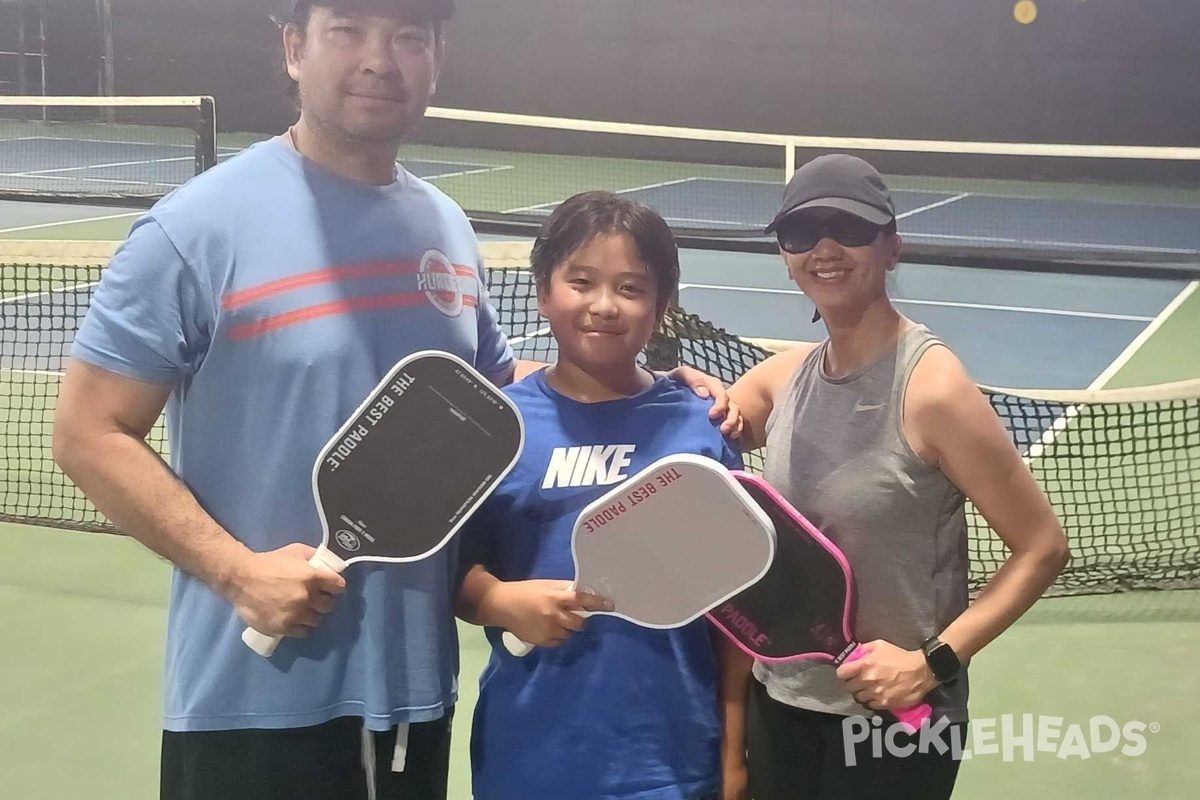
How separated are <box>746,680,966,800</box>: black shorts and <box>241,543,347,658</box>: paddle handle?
0.74m

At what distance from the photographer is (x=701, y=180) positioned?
15.1m

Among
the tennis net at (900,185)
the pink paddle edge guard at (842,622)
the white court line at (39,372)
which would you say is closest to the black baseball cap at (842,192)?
the pink paddle edge guard at (842,622)

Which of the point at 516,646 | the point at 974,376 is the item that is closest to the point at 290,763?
the point at 516,646

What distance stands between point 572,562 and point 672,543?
24cm

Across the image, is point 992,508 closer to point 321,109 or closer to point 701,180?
point 321,109

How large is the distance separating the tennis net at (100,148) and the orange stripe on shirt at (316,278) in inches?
240

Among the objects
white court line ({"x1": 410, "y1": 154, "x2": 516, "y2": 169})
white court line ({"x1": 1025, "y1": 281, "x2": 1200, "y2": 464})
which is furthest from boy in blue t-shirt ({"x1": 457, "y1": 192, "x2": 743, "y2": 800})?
white court line ({"x1": 410, "y1": 154, "x2": 516, "y2": 169})

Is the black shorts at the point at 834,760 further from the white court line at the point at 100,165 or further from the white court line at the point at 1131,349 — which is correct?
the white court line at the point at 100,165

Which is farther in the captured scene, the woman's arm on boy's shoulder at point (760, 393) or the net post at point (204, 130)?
the net post at point (204, 130)

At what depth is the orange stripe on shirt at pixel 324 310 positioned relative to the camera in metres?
1.83

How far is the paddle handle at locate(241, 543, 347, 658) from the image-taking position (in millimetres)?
1794

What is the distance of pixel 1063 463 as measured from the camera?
17.7ft
